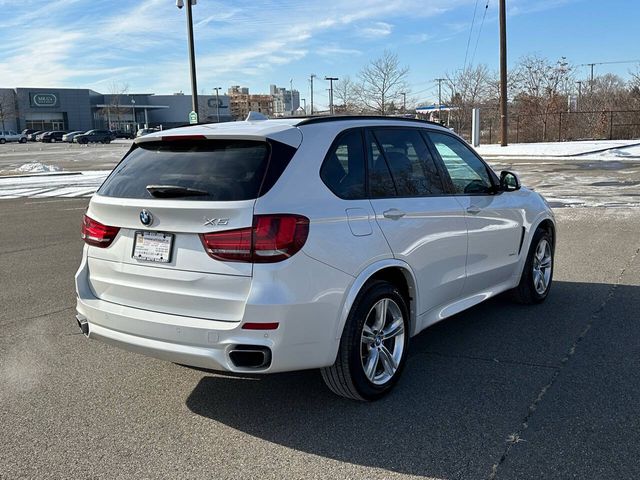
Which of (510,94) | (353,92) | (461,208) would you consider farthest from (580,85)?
(461,208)

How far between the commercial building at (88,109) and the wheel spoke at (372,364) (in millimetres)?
96320

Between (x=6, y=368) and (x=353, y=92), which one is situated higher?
(x=353, y=92)

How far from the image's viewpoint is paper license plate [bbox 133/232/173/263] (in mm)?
3637

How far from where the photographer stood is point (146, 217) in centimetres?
369

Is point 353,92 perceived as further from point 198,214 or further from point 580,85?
point 198,214

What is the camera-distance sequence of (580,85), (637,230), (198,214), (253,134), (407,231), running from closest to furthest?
(198,214) < (253,134) < (407,231) < (637,230) < (580,85)

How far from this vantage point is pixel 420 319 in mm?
4449

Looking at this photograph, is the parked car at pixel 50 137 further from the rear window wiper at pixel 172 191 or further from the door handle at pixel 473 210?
the rear window wiper at pixel 172 191

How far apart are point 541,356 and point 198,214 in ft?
9.26

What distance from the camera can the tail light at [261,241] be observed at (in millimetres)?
3381

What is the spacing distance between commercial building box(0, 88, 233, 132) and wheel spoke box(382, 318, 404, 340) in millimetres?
96158

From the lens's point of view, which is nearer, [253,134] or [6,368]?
[253,134]

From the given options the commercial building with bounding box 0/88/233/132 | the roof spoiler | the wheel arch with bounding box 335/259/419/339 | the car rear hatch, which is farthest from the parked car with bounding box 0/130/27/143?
the wheel arch with bounding box 335/259/419/339

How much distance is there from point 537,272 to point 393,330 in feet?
8.39
